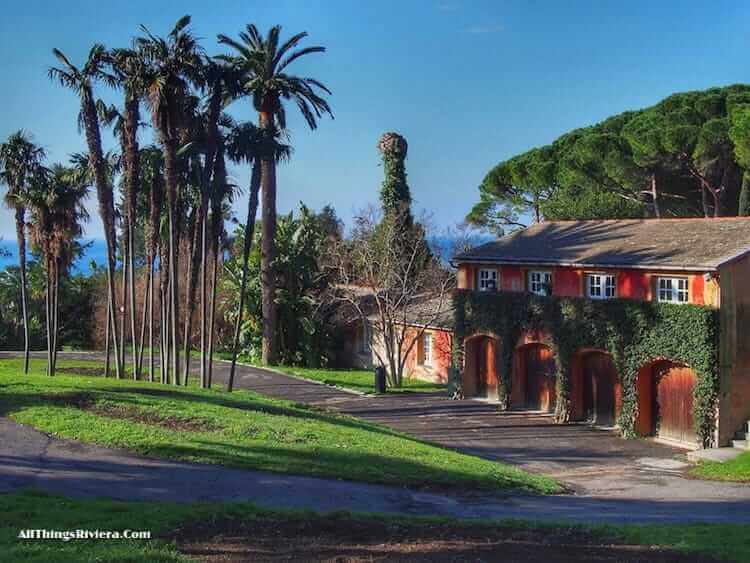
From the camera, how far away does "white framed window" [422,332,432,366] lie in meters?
38.7

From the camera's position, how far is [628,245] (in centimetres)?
2723

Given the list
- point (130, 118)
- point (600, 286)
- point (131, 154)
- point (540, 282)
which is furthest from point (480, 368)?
point (130, 118)

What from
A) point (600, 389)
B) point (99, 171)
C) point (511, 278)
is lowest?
point (600, 389)

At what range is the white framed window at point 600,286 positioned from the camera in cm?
2652

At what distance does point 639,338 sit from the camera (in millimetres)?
24781

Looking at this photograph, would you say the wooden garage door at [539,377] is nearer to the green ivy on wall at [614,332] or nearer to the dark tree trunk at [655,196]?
the green ivy on wall at [614,332]

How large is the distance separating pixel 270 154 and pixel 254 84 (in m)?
7.23

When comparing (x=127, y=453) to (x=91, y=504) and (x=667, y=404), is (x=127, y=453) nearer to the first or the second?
(x=91, y=504)

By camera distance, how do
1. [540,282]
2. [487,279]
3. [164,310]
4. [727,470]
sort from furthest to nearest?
[487,279]
[164,310]
[540,282]
[727,470]

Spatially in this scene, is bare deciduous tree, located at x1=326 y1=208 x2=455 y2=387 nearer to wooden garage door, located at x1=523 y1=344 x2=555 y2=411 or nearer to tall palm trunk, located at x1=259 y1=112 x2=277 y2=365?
tall palm trunk, located at x1=259 y1=112 x2=277 y2=365

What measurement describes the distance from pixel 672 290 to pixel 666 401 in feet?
10.8

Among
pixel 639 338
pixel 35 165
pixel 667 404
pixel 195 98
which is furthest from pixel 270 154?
pixel 667 404

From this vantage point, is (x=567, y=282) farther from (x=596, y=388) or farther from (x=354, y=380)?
(x=354, y=380)

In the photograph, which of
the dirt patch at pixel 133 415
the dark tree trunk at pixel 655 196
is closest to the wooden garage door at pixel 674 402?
the dirt patch at pixel 133 415
